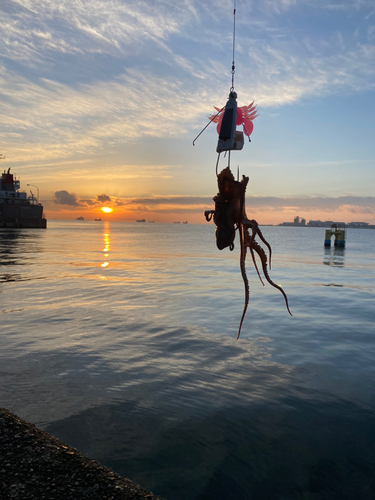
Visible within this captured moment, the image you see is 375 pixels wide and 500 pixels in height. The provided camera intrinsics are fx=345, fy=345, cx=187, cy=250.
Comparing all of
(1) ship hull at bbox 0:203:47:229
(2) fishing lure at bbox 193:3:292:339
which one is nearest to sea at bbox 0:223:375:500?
(2) fishing lure at bbox 193:3:292:339

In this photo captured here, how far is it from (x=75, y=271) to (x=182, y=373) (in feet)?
83.1

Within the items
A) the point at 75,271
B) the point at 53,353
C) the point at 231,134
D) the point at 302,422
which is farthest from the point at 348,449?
the point at 75,271

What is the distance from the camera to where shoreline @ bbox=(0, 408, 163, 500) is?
430 cm

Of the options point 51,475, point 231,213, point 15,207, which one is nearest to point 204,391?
point 51,475

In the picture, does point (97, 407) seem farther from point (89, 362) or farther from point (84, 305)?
point (84, 305)

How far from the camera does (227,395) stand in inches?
355

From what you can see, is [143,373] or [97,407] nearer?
[97,407]

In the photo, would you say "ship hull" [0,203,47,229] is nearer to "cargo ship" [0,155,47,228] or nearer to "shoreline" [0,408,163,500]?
"cargo ship" [0,155,47,228]

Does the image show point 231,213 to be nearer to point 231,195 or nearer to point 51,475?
point 231,195

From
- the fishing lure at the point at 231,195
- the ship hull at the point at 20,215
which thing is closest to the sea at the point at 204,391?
the fishing lure at the point at 231,195

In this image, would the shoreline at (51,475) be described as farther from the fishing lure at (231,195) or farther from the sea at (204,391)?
the fishing lure at (231,195)

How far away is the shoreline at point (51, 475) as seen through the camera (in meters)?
4.30

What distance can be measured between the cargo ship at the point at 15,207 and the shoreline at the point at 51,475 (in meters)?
137

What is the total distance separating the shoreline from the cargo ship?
451 feet
